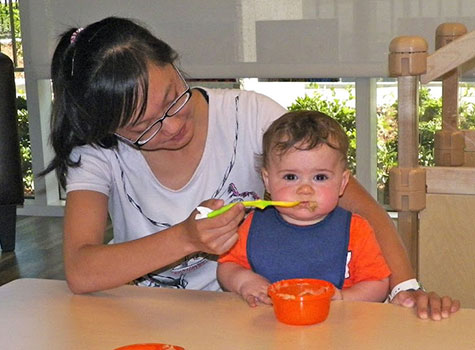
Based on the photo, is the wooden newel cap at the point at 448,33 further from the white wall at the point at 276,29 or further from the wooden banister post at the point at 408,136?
the white wall at the point at 276,29

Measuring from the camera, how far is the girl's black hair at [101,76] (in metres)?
1.47

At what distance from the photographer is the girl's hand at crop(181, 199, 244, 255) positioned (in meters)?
1.30

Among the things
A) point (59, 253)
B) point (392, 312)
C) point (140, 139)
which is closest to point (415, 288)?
point (392, 312)

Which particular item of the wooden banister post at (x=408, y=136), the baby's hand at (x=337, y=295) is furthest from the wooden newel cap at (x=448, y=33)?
the baby's hand at (x=337, y=295)

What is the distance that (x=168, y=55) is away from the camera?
1569 millimetres

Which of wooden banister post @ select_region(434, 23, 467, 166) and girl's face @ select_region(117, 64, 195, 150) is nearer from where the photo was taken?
girl's face @ select_region(117, 64, 195, 150)

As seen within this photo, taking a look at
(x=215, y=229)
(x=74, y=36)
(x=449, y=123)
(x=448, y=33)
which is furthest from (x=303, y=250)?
(x=448, y=33)

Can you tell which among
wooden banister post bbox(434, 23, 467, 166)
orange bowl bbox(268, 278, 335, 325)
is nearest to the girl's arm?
orange bowl bbox(268, 278, 335, 325)

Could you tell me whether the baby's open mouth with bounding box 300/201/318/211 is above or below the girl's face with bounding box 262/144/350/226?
below

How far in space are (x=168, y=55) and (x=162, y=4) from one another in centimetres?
287

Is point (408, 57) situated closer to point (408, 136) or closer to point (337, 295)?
point (408, 136)

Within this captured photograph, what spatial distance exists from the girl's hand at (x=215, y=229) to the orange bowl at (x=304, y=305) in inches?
4.6

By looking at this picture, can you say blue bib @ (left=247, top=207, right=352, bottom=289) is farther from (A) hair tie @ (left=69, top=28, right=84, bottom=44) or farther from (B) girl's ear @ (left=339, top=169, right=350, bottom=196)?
(A) hair tie @ (left=69, top=28, right=84, bottom=44)

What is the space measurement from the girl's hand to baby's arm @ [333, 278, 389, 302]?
26 centimetres
